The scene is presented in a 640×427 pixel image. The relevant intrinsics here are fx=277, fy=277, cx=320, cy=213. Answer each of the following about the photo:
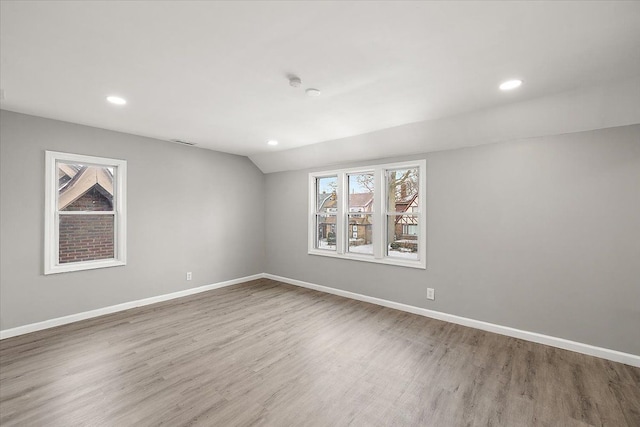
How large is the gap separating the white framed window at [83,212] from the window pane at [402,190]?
13.0 feet

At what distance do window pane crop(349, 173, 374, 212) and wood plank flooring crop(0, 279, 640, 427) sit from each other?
73.2 inches

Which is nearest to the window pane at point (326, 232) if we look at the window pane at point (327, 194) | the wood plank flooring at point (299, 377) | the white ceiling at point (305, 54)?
the window pane at point (327, 194)

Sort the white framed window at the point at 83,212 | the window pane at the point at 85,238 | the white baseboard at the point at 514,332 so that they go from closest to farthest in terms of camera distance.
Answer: the white baseboard at the point at 514,332, the white framed window at the point at 83,212, the window pane at the point at 85,238

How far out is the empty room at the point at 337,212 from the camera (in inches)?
72.2

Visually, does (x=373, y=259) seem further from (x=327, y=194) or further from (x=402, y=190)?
(x=327, y=194)

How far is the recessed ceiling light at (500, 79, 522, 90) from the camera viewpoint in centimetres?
235

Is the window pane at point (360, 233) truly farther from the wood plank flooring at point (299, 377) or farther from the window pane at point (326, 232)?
the wood plank flooring at point (299, 377)

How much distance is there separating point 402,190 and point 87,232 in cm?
456

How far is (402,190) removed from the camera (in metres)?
4.27

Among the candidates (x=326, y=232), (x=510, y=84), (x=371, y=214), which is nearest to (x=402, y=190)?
(x=371, y=214)

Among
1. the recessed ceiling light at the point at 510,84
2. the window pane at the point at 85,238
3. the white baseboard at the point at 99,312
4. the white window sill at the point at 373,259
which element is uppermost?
the recessed ceiling light at the point at 510,84

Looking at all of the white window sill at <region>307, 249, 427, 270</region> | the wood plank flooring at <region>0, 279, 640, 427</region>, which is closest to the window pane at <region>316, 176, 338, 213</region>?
the white window sill at <region>307, 249, 427, 270</region>

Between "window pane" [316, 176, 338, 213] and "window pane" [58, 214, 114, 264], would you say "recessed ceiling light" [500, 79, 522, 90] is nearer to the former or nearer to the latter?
"window pane" [316, 176, 338, 213]

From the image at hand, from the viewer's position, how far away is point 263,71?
2.24 meters
